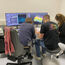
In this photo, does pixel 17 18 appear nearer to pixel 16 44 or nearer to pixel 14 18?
pixel 14 18

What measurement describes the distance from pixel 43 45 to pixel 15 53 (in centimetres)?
64

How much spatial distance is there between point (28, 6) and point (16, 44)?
1830mm

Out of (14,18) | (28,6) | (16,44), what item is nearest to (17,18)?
(14,18)

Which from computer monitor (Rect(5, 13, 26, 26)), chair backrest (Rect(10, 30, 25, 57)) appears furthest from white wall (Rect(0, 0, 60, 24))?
chair backrest (Rect(10, 30, 25, 57))

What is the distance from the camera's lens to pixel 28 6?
3.36 m

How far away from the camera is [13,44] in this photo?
1.87 meters

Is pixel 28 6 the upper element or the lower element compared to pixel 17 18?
upper

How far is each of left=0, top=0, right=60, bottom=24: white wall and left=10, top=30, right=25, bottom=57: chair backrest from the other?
5.02ft

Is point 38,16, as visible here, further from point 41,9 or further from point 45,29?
point 45,29

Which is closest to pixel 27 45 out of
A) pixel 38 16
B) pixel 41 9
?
pixel 38 16

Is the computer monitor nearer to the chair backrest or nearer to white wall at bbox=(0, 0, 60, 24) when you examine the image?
white wall at bbox=(0, 0, 60, 24)

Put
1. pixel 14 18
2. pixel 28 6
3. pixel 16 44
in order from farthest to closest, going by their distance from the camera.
Answer: pixel 28 6
pixel 14 18
pixel 16 44

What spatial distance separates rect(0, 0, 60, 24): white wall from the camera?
3162 millimetres

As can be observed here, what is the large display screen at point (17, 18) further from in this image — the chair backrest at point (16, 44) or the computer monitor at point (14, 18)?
the chair backrest at point (16, 44)
